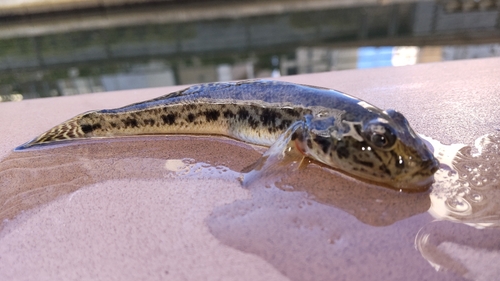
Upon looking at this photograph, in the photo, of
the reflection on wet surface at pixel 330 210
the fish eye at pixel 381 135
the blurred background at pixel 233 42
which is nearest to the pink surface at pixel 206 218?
the reflection on wet surface at pixel 330 210

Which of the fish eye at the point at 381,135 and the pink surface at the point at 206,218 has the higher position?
the fish eye at the point at 381,135

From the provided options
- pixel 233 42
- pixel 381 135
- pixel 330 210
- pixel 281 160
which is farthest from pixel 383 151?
pixel 233 42

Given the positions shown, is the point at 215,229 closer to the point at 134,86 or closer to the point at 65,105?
the point at 65,105

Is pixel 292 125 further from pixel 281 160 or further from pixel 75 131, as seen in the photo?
pixel 75 131

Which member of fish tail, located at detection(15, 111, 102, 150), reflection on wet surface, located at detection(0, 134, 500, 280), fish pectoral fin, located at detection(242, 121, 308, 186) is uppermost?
fish tail, located at detection(15, 111, 102, 150)

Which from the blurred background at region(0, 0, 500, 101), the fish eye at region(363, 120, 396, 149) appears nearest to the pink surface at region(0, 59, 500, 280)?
the fish eye at region(363, 120, 396, 149)

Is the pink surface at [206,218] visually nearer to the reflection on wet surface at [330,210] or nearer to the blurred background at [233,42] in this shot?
the reflection on wet surface at [330,210]

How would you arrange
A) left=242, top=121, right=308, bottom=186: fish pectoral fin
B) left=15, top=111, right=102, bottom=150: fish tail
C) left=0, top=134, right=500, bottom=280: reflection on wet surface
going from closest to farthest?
left=0, top=134, right=500, bottom=280: reflection on wet surface
left=242, top=121, right=308, bottom=186: fish pectoral fin
left=15, top=111, right=102, bottom=150: fish tail

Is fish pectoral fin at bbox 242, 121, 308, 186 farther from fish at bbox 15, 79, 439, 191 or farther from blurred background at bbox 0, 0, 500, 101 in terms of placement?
blurred background at bbox 0, 0, 500, 101
